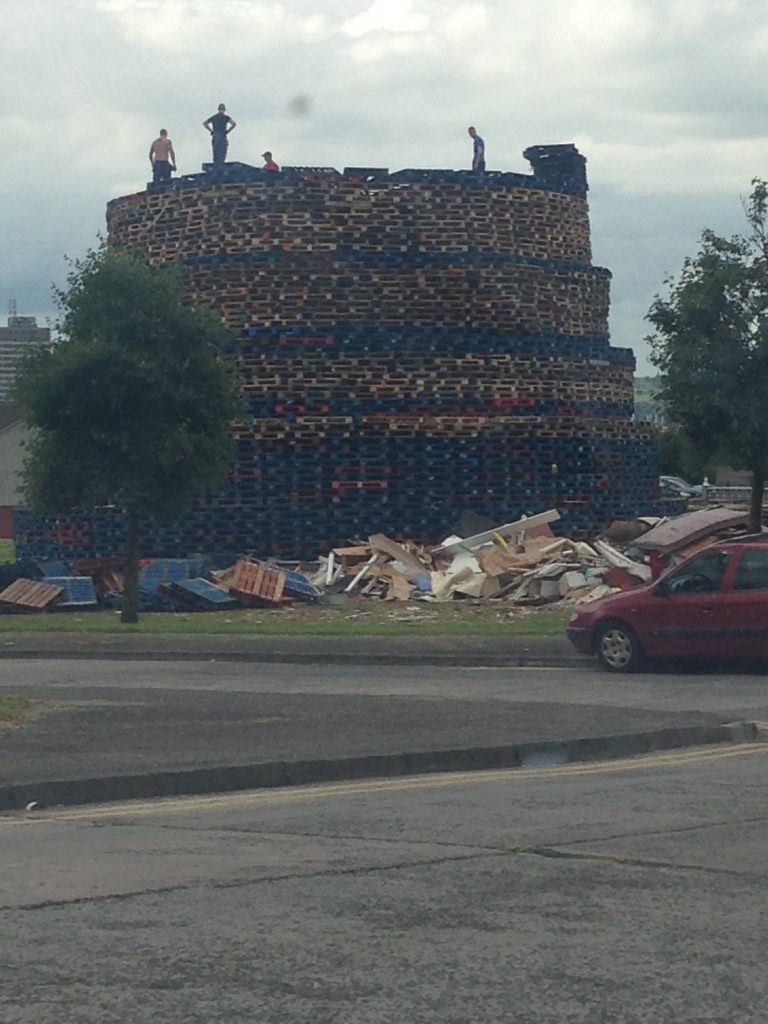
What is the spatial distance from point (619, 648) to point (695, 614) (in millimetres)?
1018

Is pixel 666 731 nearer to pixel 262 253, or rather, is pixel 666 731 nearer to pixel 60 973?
pixel 60 973

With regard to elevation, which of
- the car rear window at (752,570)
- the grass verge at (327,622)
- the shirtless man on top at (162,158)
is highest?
the shirtless man on top at (162,158)

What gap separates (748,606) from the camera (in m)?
20.8

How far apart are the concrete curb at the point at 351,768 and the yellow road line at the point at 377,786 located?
5.8 inches

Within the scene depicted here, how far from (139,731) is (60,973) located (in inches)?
299

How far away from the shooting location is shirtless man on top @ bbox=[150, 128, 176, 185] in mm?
40656

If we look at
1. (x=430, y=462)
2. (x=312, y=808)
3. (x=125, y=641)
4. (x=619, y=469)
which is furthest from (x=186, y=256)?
(x=312, y=808)

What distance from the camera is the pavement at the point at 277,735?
12.0m

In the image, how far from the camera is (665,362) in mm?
30984

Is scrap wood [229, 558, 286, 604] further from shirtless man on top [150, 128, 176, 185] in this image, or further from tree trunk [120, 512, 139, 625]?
shirtless man on top [150, 128, 176, 185]

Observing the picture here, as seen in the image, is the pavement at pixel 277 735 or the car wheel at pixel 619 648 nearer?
the pavement at pixel 277 735

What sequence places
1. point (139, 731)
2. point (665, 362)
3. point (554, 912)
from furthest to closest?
1. point (665, 362)
2. point (139, 731)
3. point (554, 912)

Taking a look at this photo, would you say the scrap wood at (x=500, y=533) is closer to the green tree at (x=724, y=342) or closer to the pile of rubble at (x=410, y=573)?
the pile of rubble at (x=410, y=573)

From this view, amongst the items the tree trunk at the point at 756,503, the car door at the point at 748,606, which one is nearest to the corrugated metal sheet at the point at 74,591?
the tree trunk at the point at 756,503
